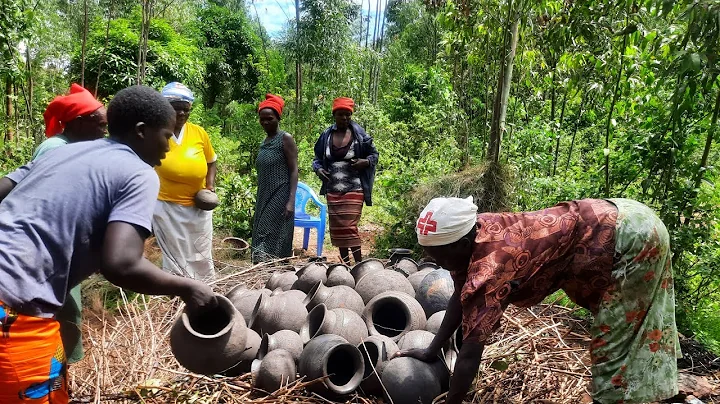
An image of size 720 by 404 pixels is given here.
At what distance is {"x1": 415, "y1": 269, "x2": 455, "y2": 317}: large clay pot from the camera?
3.76 meters

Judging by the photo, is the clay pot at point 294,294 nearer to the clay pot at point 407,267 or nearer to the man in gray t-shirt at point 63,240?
the clay pot at point 407,267

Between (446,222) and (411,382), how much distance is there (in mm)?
1003

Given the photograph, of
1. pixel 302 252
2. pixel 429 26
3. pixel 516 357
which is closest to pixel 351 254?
pixel 302 252

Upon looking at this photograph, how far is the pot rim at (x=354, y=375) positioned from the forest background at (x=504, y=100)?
8.78ft

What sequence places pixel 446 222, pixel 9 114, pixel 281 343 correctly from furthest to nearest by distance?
pixel 9 114 < pixel 281 343 < pixel 446 222

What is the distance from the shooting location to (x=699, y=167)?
4195 mm

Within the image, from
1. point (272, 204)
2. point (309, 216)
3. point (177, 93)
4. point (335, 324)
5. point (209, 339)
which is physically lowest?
point (309, 216)

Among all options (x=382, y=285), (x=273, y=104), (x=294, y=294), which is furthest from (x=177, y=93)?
(x=382, y=285)

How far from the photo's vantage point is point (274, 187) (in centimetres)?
547

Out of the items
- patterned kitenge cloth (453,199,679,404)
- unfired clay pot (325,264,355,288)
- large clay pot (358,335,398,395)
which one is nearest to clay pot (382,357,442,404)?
large clay pot (358,335,398,395)

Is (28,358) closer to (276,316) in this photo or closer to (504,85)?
(276,316)

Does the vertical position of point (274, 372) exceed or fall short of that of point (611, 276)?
it falls short

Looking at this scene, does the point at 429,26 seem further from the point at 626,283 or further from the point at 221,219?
the point at 626,283

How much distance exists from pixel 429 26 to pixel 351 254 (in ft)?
48.7
